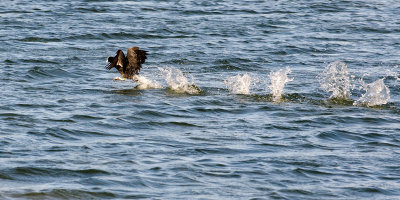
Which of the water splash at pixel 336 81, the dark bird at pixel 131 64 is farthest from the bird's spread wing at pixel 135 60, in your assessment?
the water splash at pixel 336 81

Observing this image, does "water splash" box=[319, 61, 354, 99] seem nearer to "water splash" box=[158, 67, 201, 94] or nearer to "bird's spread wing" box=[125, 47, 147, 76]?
"water splash" box=[158, 67, 201, 94]

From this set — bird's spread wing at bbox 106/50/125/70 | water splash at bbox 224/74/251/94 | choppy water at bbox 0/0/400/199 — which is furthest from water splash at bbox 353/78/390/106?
bird's spread wing at bbox 106/50/125/70

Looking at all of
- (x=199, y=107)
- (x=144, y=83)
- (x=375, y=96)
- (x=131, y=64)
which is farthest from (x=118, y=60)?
(x=375, y=96)

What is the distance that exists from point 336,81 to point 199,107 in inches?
103

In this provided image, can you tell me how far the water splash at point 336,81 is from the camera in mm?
12023

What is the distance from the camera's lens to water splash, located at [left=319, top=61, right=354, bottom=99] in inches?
473

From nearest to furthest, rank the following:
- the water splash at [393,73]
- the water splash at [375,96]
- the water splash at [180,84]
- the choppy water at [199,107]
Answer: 1. the choppy water at [199,107]
2. the water splash at [375,96]
3. the water splash at [180,84]
4. the water splash at [393,73]

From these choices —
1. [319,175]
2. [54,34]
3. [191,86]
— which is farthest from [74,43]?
[319,175]

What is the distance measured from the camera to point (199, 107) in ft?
36.8

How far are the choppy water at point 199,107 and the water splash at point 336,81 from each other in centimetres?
4

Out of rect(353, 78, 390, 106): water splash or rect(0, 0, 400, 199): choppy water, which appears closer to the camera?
rect(0, 0, 400, 199): choppy water

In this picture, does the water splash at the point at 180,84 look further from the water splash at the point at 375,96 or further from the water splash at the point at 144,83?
the water splash at the point at 375,96

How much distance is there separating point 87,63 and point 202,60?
220 cm

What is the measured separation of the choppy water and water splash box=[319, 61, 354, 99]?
4 cm
